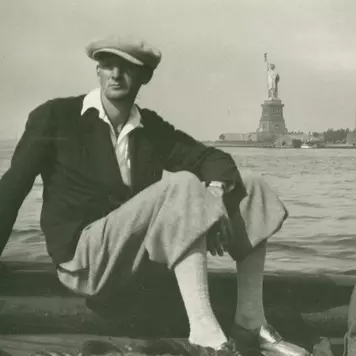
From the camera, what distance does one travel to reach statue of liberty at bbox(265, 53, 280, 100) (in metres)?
2.28

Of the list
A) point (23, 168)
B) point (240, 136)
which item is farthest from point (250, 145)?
point (23, 168)

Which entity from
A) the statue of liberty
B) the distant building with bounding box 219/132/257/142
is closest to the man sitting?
the distant building with bounding box 219/132/257/142

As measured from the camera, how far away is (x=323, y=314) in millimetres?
1925

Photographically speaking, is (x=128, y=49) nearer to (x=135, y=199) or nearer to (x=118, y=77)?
(x=118, y=77)

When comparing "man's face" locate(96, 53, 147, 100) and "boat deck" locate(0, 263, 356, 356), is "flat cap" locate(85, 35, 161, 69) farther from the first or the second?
"boat deck" locate(0, 263, 356, 356)

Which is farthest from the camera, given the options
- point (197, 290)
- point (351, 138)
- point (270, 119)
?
point (351, 138)

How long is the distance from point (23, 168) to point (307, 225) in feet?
3.81

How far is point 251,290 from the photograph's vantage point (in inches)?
72.4

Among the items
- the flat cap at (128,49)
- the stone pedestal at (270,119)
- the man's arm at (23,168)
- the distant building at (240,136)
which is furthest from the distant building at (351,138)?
the man's arm at (23,168)

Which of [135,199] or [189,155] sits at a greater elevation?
[189,155]

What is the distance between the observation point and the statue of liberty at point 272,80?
2.28 meters

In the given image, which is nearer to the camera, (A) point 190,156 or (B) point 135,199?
(B) point 135,199

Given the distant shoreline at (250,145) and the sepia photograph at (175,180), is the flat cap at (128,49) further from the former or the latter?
the distant shoreline at (250,145)

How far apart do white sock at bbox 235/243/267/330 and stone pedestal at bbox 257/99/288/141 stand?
62cm
